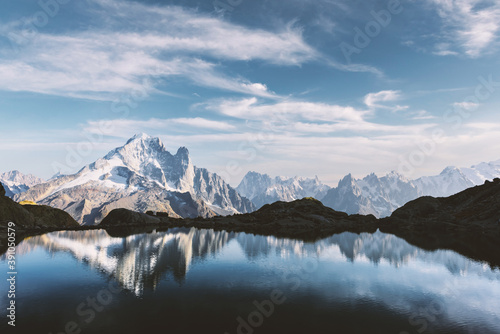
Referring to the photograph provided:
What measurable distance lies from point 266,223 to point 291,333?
5816 inches

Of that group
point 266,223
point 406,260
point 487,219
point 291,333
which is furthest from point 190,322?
point 487,219

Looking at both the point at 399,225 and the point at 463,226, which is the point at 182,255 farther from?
the point at 399,225

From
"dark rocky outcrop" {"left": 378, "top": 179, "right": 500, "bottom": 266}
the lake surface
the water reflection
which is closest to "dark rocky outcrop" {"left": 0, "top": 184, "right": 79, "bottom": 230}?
the water reflection

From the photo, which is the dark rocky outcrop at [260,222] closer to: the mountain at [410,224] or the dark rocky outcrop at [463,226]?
the mountain at [410,224]

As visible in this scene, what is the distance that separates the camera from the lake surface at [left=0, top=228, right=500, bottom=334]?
36500 millimetres

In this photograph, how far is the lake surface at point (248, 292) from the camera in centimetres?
3650

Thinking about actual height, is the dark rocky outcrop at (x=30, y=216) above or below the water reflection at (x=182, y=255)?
above

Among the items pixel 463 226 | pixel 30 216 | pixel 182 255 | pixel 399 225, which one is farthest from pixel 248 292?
pixel 399 225

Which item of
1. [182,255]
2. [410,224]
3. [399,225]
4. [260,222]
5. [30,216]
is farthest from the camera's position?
[399,225]

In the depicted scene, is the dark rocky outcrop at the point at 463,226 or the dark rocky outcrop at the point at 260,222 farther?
the dark rocky outcrop at the point at 260,222

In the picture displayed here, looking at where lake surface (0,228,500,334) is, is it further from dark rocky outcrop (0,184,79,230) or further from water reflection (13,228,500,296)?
dark rocky outcrop (0,184,79,230)

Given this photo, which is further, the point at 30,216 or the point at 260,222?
the point at 260,222

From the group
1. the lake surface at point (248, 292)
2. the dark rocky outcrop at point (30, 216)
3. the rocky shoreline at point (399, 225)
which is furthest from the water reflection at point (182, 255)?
the dark rocky outcrop at point (30, 216)

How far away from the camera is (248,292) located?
49531 mm
